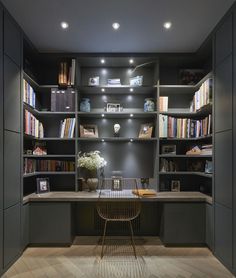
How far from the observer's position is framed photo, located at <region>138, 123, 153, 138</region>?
4.02 meters

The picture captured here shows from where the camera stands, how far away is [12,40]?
302cm

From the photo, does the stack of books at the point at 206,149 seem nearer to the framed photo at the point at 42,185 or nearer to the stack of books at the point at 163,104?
the stack of books at the point at 163,104

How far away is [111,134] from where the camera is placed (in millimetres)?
4273

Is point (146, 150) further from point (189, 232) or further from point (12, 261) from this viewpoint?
point (12, 261)

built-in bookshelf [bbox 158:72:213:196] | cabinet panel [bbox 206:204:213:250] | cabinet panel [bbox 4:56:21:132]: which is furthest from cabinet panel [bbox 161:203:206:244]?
cabinet panel [bbox 4:56:21:132]

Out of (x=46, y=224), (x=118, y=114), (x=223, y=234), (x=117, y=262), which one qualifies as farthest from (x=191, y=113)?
(x=46, y=224)

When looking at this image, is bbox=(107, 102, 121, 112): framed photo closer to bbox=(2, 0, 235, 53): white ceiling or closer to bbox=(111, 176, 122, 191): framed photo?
bbox=(2, 0, 235, 53): white ceiling

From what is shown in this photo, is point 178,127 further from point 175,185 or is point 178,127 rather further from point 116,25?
point 116,25

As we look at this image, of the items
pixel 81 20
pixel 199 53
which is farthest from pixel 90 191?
pixel 199 53

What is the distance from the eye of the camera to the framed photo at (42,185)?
3.83m

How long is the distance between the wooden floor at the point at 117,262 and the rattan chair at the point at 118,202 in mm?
170

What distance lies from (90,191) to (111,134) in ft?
3.18

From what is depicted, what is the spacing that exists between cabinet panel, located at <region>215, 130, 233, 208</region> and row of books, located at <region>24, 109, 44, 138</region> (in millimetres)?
2431

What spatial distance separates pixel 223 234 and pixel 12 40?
10.7 feet
